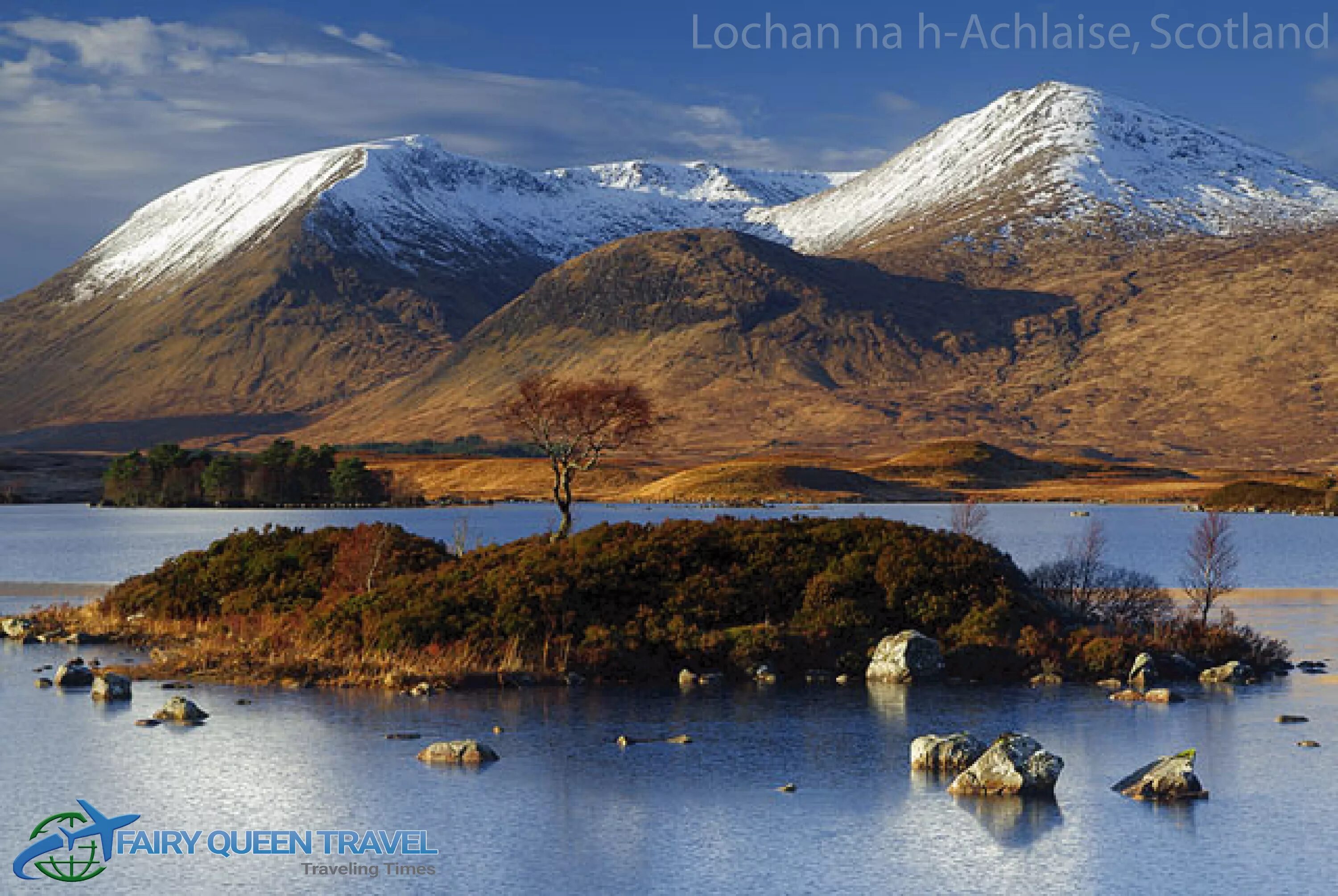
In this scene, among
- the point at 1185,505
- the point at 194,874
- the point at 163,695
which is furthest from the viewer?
the point at 1185,505

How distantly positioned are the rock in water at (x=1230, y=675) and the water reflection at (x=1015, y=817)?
53.2 ft

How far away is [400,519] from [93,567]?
192ft

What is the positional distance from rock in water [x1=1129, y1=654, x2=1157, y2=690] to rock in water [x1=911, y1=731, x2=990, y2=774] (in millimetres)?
11685

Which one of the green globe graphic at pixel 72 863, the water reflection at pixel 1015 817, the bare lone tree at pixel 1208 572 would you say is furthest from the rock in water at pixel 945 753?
the bare lone tree at pixel 1208 572

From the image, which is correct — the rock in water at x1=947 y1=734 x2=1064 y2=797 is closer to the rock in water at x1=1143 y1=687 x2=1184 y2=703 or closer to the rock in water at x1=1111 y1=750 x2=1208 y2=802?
the rock in water at x1=1111 y1=750 x2=1208 y2=802

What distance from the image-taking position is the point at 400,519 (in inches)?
5605

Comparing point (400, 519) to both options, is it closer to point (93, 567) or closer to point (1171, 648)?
point (93, 567)

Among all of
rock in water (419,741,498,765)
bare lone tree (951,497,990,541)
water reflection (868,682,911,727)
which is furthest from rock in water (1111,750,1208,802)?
bare lone tree (951,497,990,541)

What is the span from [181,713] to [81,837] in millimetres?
10210

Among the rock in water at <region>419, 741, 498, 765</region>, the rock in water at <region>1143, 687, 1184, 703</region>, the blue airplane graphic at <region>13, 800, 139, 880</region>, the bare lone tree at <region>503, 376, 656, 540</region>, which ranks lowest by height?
the blue airplane graphic at <region>13, 800, 139, 880</region>

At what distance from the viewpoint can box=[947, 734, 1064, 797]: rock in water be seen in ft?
93.1

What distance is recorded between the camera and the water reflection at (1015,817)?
25.4 metres

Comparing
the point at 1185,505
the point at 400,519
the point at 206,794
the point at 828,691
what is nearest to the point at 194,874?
the point at 206,794

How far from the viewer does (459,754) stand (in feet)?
102
